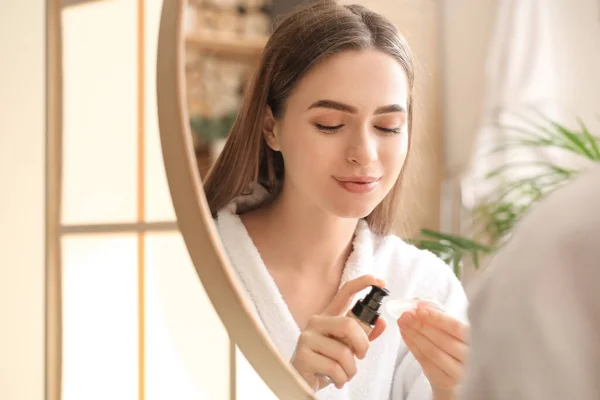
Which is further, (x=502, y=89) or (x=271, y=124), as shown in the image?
(x=502, y=89)

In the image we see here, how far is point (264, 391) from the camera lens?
343mm

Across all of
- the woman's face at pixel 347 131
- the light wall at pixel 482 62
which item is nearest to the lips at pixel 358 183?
the woman's face at pixel 347 131

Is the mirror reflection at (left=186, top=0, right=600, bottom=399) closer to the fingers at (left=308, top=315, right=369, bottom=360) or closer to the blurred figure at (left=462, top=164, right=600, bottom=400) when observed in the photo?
the fingers at (left=308, top=315, right=369, bottom=360)

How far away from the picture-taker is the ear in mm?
329

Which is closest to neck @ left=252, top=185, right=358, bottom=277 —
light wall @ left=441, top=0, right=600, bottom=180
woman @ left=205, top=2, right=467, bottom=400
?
woman @ left=205, top=2, right=467, bottom=400

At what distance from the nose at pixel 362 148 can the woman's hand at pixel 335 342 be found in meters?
0.06

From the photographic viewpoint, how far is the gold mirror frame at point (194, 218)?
333 mm

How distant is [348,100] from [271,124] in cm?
4

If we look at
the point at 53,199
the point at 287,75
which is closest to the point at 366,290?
the point at 287,75
